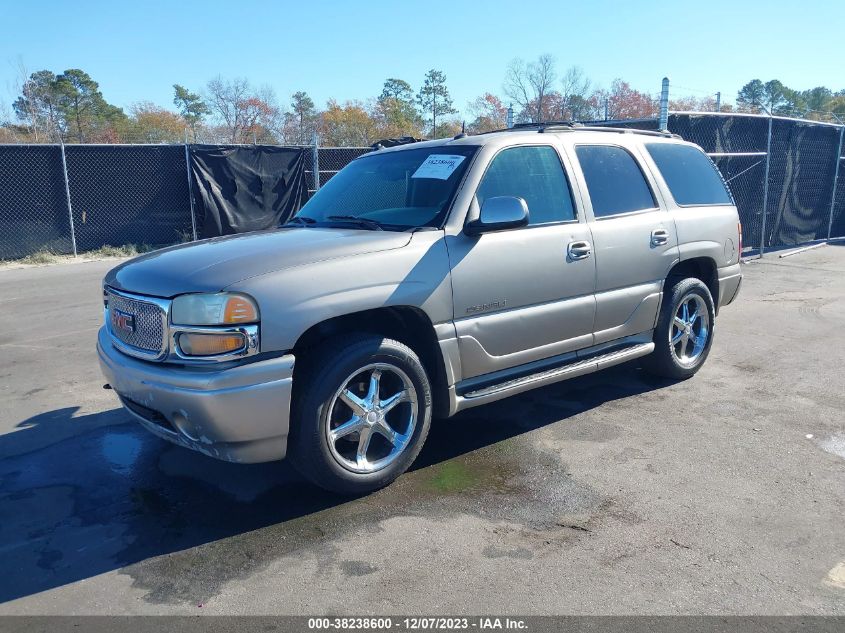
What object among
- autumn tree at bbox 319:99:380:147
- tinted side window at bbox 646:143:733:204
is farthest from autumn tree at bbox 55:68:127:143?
tinted side window at bbox 646:143:733:204

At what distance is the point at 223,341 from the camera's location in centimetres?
334

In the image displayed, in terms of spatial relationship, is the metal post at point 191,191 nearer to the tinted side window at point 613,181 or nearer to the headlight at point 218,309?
the tinted side window at point 613,181

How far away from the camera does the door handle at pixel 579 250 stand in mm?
4582

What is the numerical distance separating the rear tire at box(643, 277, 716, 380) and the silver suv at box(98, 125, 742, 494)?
0.02 m

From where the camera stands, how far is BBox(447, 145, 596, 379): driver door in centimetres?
409

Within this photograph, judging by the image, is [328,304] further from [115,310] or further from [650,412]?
[650,412]

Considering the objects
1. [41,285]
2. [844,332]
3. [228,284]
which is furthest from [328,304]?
[41,285]

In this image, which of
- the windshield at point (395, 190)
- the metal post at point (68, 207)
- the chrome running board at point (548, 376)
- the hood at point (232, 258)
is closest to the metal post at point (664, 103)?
the chrome running board at point (548, 376)

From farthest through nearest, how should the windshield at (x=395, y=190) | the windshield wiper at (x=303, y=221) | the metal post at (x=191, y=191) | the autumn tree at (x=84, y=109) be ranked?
the autumn tree at (x=84, y=109), the metal post at (x=191, y=191), the windshield wiper at (x=303, y=221), the windshield at (x=395, y=190)

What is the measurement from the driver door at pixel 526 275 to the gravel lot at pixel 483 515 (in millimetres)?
688

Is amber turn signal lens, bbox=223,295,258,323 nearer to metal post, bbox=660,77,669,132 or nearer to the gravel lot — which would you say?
the gravel lot

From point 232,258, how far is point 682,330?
3.81 meters

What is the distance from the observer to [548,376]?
14.8ft

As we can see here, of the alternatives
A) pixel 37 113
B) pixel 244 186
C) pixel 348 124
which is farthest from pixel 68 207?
pixel 348 124
